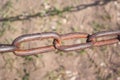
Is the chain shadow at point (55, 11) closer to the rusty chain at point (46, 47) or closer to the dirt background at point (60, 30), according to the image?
the dirt background at point (60, 30)

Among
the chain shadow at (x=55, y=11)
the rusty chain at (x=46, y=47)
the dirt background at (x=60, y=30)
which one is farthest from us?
the chain shadow at (x=55, y=11)

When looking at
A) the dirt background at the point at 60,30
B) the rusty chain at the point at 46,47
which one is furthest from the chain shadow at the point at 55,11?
the rusty chain at the point at 46,47

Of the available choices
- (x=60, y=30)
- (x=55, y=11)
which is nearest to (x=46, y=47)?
(x=60, y=30)

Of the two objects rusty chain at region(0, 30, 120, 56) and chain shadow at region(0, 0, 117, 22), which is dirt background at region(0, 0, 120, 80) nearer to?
chain shadow at region(0, 0, 117, 22)

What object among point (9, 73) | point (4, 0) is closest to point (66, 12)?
point (4, 0)

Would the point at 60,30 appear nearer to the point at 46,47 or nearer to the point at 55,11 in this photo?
the point at 55,11

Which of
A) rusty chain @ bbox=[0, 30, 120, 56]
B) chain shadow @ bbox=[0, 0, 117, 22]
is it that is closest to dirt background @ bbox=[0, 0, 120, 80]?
chain shadow @ bbox=[0, 0, 117, 22]

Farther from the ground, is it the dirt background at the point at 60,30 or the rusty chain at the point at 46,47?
the rusty chain at the point at 46,47

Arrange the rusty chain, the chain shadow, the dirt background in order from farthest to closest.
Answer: the chain shadow, the dirt background, the rusty chain

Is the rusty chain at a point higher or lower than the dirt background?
higher
